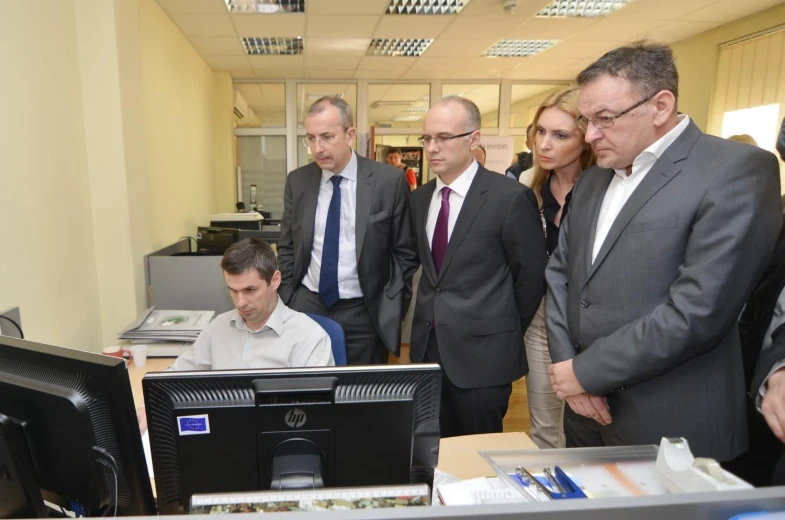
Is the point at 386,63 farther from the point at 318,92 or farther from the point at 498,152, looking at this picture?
the point at 498,152

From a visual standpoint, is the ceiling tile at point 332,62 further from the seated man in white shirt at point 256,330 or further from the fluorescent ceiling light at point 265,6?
the seated man in white shirt at point 256,330

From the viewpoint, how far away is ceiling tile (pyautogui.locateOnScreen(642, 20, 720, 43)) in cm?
465

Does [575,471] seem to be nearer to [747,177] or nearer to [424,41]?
[747,177]

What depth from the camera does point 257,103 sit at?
320 inches

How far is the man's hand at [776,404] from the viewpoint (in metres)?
1.04

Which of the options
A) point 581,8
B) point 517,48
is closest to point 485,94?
point 517,48

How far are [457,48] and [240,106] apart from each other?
3.53m

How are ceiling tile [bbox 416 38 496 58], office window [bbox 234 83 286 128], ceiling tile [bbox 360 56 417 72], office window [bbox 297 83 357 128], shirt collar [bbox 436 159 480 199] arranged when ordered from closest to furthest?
shirt collar [bbox 436 159 480 199] < ceiling tile [bbox 416 38 496 58] < ceiling tile [bbox 360 56 417 72] < office window [bbox 234 83 286 128] < office window [bbox 297 83 357 128]

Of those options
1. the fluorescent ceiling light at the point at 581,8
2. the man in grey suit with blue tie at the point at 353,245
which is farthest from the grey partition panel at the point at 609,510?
the fluorescent ceiling light at the point at 581,8

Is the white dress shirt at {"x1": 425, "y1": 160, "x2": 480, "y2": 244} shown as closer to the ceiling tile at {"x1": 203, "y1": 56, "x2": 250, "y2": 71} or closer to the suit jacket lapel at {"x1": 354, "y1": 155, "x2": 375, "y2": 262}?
the suit jacket lapel at {"x1": 354, "y1": 155, "x2": 375, "y2": 262}

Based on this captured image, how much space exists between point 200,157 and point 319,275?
3.62 m

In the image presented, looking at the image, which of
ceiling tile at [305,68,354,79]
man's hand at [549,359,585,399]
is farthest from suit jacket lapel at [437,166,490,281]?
ceiling tile at [305,68,354,79]

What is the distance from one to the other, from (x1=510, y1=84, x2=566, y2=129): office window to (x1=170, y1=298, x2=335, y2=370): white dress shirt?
6.67m

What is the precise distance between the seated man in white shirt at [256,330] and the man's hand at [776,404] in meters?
1.20
